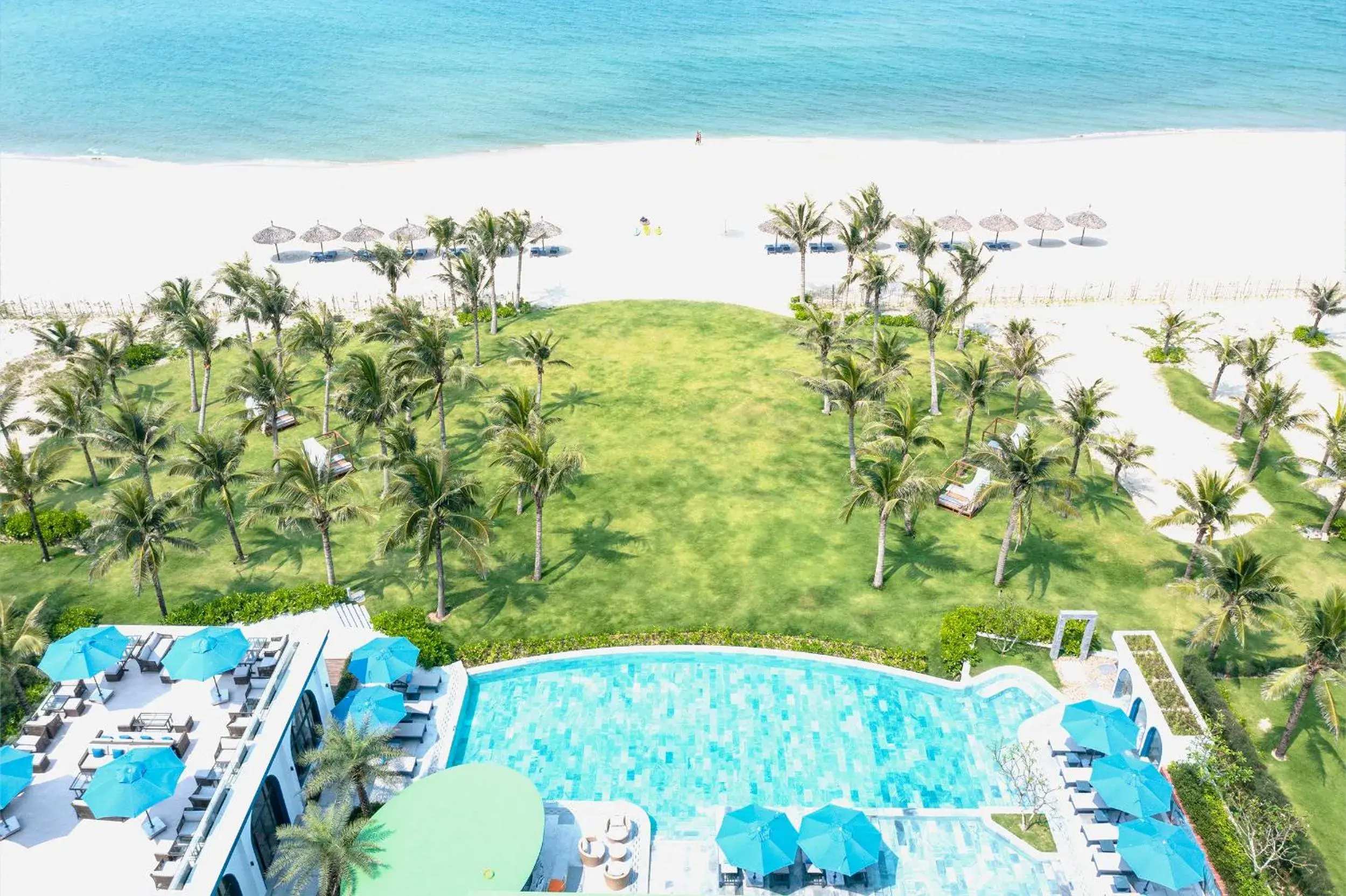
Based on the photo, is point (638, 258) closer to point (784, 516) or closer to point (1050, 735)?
point (784, 516)

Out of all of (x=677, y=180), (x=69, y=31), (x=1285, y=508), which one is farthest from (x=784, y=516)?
(x=69, y=31)

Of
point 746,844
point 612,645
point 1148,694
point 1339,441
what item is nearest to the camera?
point 746,844

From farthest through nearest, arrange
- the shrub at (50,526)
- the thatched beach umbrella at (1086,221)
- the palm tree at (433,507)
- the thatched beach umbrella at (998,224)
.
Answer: the thatched beach umbrella at (1086,221)
the thatched beach umbrella at (998,224)
the shrub at (50,526)
the palm tree at (433,507)

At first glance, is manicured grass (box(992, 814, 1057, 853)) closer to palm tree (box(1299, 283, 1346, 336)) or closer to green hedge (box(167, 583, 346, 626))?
green hedge (box(167, 583, 346, 626))

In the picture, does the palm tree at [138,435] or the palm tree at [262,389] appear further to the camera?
the palm tree at [262,389]

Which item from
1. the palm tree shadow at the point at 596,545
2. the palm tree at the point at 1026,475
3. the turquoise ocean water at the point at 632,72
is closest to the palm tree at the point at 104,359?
the palm tree shadow at the point at 596,545

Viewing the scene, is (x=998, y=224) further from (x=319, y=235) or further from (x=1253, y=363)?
(x=319, y=235)

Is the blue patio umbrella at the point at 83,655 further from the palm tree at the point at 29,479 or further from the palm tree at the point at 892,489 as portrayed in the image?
the palm tree at the point at 892,489
